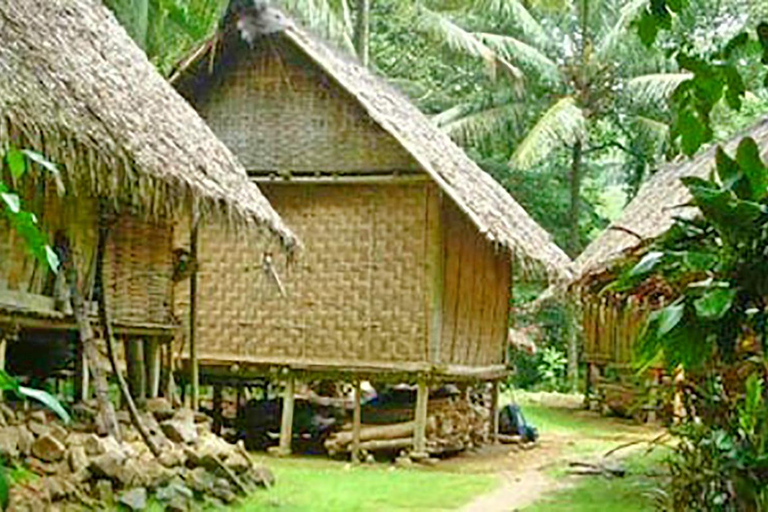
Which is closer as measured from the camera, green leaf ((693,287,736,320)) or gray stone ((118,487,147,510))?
green leaf ((693,287,736,320))

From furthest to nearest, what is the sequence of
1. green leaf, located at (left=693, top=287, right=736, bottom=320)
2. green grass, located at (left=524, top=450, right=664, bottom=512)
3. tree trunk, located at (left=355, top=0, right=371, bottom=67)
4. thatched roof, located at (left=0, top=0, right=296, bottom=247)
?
tree trunk, located at (left=355, top=0, right=371, bottom=67), green grass, located at (left=524, top=450, right=664, bottom=512), thatched roof, located at (left=0, top=0, right=296, bottom=247), green leaf, located at (left=693, top=287, right=736, bottom=320)

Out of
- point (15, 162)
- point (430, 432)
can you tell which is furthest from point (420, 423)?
point (15, 162)

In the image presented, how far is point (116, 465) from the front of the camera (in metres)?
7.59

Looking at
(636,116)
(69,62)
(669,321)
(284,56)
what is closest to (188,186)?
(69,62)

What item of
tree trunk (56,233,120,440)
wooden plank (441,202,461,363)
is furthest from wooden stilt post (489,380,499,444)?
tree trunk (56,233,120,440)

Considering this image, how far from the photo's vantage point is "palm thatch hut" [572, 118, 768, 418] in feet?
29.0

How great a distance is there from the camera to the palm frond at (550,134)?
1997 centimetres

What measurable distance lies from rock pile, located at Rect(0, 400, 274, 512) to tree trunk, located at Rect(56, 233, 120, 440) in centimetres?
14

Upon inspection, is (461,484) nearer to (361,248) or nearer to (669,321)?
(361,248)

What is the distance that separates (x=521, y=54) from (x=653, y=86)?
2.43 metres

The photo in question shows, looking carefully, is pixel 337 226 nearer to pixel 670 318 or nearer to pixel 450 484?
pixel 450 484

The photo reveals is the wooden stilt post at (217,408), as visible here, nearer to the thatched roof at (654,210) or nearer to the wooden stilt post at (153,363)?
the wooden stilt post at (153,363)

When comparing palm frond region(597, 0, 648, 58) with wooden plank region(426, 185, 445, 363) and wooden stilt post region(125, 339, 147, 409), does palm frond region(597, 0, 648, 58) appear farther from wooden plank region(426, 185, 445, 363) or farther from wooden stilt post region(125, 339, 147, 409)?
wooden stilt post region(125, 339, 147, 409)

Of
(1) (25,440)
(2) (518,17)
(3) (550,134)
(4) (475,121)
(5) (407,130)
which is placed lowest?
(1) (25,440)
